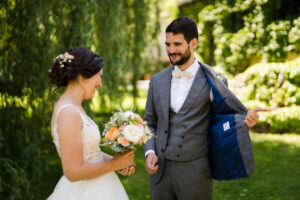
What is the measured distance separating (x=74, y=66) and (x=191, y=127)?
41.3 inches

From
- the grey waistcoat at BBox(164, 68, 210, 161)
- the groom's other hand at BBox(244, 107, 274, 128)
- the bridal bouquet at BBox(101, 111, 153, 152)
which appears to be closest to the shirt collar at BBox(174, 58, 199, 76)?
the grey waistcoat at BBox(164, 68, 210, 161)

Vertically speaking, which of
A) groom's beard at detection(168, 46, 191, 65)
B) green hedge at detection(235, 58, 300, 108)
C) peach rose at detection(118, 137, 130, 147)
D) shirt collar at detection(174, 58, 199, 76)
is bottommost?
green hedge at detection(235, 58, 300, 108)

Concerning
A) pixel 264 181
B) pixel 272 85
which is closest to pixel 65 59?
pixel 264 181

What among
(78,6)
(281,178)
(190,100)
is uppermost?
(78,6)

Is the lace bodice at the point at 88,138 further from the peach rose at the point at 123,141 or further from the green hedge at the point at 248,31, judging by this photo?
the green hedge at the point at 248,31

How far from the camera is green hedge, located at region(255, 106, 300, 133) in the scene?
8.50 meters

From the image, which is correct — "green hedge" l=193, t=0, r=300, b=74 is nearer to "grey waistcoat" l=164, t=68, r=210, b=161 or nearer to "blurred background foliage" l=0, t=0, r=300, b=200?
"blurred background foliage" l=0, t=0, r=300, b=200

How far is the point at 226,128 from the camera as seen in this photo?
241 cm

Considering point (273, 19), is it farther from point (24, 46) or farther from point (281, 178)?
point (24, 46)

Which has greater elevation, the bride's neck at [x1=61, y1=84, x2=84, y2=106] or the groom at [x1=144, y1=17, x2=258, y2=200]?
the bride's neck at [x1=61, y1=84, x2=84, y2=106]

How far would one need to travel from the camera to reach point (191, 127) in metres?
2.48

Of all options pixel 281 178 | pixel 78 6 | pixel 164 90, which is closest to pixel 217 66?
pixel 281 178

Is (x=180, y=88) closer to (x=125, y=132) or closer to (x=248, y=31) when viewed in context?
(x=125, y=132)

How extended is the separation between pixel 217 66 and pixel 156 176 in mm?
8896
